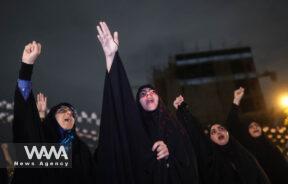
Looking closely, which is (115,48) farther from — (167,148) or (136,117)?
(167,148)

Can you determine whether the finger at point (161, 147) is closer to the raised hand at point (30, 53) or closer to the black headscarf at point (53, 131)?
the black headscarf at point (53, 131)

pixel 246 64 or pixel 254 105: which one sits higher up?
pixel 246 64

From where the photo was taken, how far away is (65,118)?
368 centimetres

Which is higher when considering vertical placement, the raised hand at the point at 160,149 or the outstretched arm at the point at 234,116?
the outstretched arm at the point at 234,116

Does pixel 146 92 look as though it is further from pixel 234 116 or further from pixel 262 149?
pixel 262 149

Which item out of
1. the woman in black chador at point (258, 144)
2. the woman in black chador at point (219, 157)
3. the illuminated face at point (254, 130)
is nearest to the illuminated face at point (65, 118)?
the woman in black chador at point (219, 157)

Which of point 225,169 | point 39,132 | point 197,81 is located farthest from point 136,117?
point 197,81

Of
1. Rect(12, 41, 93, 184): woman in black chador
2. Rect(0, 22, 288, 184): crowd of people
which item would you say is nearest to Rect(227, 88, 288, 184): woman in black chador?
Rect(0, 22, 288, 184): crowd of people

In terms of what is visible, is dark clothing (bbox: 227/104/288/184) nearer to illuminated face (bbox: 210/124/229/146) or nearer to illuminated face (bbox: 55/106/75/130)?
illuminated face (bbox: 210/124/229/146)

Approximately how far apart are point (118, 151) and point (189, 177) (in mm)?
774

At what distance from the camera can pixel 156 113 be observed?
3129mm

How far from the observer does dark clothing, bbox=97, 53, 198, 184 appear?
2.44 meters

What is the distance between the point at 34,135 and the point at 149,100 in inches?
45.0

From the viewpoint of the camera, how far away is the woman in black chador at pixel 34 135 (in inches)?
Answer: 116
